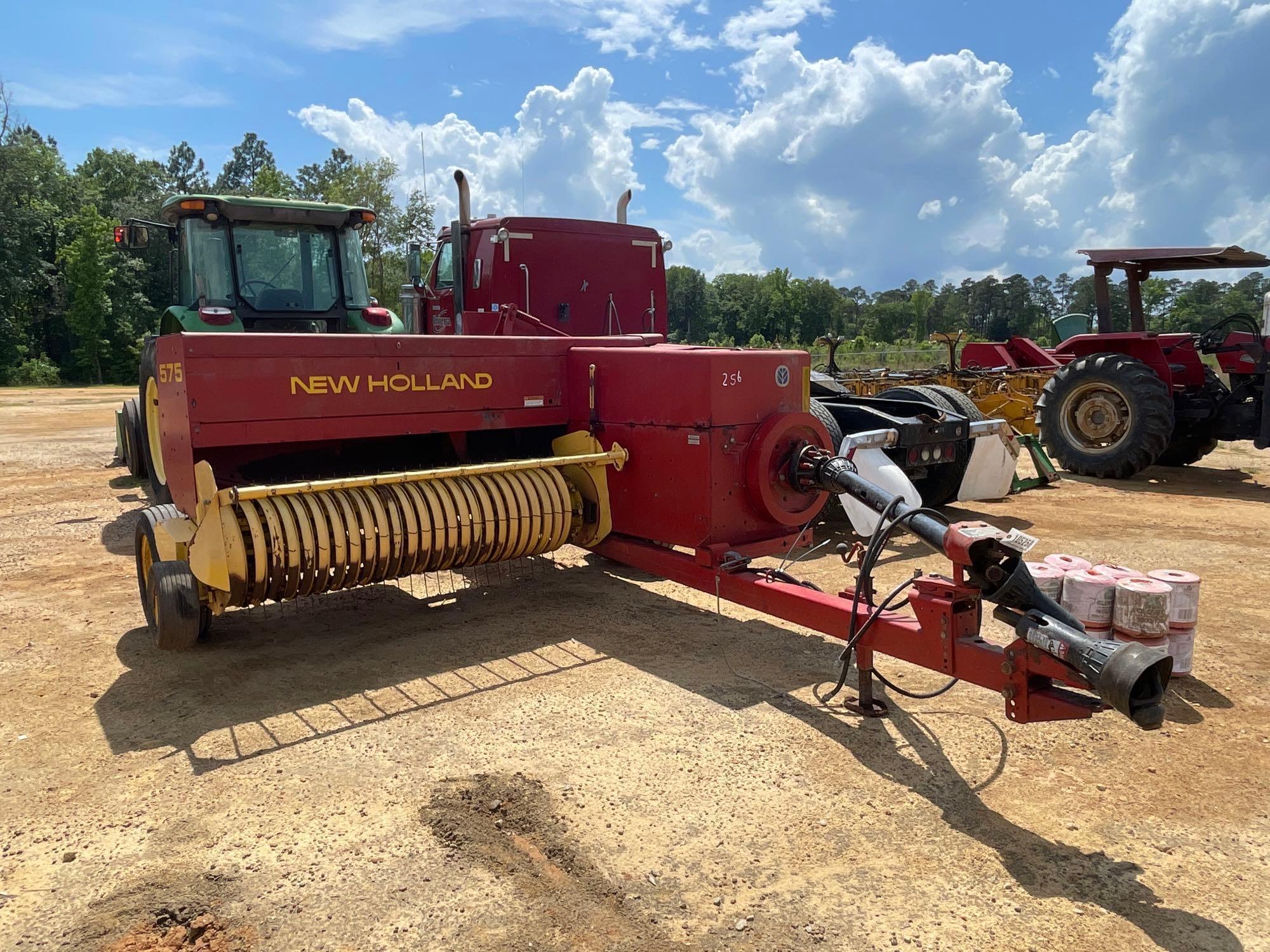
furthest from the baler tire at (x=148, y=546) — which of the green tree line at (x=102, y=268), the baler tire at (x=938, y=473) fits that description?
the green tree line at (x=102, y=268)

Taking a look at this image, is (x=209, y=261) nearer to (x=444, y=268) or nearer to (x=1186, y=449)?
(x=444, y=268)

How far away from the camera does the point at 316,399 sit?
14.5 ft

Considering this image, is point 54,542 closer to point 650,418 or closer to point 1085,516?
point 650,418

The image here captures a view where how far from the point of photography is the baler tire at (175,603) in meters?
4.29

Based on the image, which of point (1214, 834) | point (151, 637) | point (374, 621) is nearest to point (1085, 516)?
point (1214, 834)

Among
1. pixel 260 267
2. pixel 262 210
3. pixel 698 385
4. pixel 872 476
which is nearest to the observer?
pixel 698 385

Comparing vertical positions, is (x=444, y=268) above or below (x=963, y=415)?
above

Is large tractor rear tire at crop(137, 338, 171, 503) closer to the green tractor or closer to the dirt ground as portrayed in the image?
the green tractor

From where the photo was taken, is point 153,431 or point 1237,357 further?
point 1237,357

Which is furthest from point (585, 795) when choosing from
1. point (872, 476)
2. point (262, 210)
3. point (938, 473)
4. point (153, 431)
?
point (262, 210)

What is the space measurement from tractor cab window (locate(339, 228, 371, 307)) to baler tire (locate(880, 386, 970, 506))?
4.41 metres

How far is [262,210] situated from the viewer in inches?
282

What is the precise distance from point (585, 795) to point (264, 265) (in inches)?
224

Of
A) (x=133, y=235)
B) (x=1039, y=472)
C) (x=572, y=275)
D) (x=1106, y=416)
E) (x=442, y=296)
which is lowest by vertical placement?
(x=1039, y=472)
